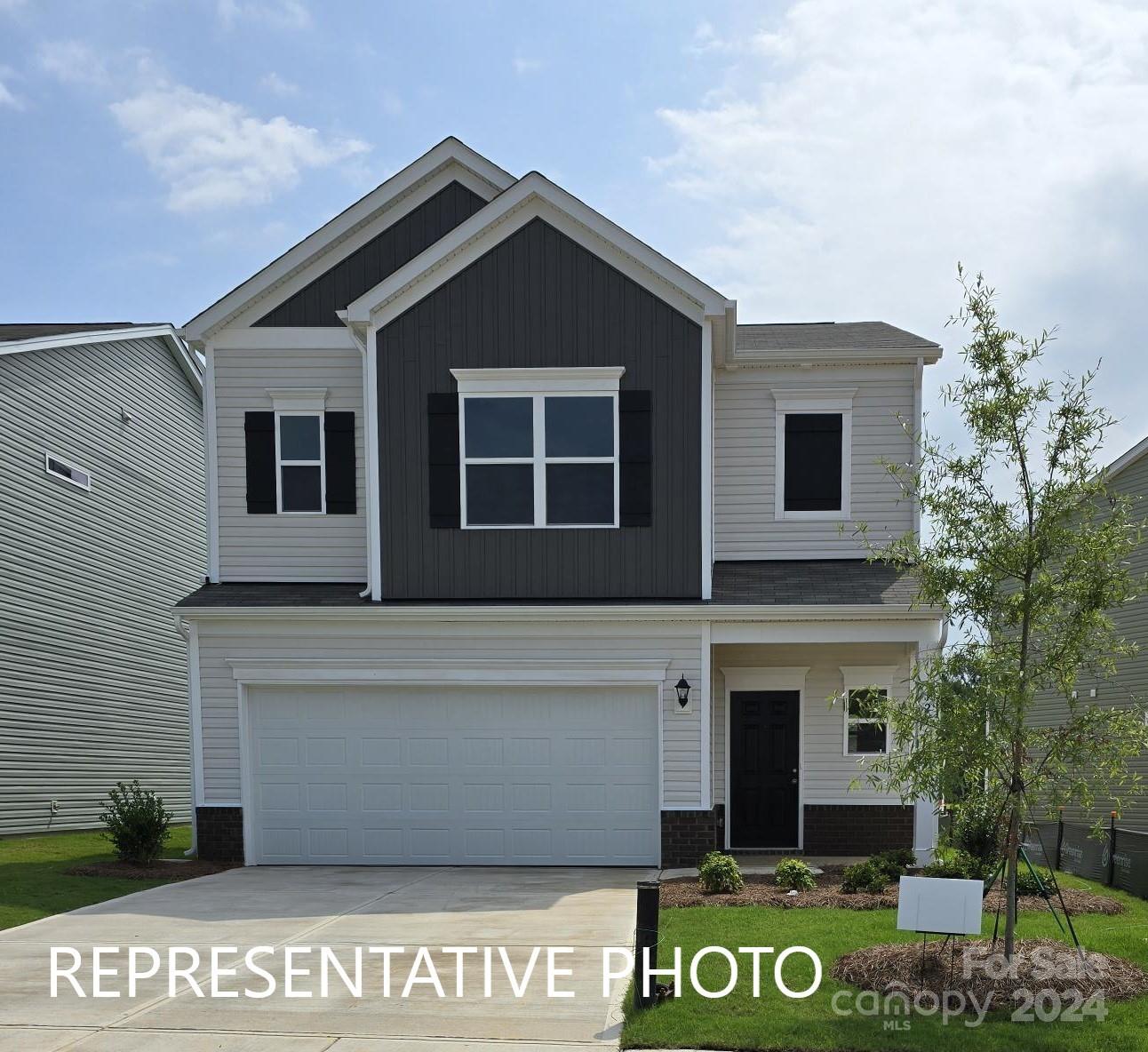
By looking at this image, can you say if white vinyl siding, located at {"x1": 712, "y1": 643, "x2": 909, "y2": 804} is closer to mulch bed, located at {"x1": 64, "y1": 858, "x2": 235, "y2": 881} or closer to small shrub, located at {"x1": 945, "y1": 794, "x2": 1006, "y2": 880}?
small shrub, located at {"x1": 945, "y1": 794, "x2": 1006, "y2": 880}

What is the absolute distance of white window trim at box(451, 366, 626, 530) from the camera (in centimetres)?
1439

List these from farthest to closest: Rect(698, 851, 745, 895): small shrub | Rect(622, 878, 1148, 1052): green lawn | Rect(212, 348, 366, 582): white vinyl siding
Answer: Rect(212, 348, 366, 582): white vinyl siding
Rect(698, 851, 745, 895): small shrub
Rect(622, 878, 1148, 1052): green lawn

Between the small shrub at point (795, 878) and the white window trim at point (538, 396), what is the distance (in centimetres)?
450

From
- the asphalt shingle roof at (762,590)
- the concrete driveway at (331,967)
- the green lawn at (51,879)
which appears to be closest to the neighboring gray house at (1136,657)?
the asphalt shingle roof at (762,590)

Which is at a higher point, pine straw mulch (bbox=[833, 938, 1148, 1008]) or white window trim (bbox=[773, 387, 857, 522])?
white window trim (bbox=[773, 387, 857, 522])

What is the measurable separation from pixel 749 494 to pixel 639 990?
927 centimetres

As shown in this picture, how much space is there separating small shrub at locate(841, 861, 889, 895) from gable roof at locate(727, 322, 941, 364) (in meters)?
6.85

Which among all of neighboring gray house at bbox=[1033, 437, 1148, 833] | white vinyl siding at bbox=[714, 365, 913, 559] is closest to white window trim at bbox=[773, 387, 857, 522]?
white vinyl siding at bbox=[714, 365, 913, 559]

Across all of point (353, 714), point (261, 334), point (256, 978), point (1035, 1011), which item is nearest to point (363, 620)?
point (353, 714)

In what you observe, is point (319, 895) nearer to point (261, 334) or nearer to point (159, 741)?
point (261, 334)

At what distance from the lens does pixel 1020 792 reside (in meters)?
8.04

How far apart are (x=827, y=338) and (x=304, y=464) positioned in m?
7.45

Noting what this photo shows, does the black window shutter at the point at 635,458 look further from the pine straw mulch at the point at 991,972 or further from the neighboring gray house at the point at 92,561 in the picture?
the neighboring gray house at the point at 92,561

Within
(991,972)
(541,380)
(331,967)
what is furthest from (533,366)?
(991,972)
